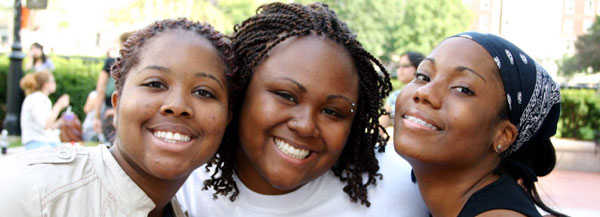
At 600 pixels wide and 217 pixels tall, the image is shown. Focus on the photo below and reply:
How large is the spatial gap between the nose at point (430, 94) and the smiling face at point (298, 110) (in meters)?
0.28

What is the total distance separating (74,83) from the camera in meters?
12.3

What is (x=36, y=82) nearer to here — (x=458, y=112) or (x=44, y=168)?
(x=44, y=168)

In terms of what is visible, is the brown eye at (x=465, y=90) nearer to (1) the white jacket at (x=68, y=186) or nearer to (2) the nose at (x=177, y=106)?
(2) the nose at (x=177, y=106)

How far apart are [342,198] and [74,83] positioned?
11.1 metres

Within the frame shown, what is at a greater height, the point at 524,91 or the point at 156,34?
the point at 156,34

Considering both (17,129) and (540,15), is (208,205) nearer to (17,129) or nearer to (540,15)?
(17,129)

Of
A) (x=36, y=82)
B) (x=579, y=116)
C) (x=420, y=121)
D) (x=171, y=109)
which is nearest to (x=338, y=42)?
(x=420, y=121)

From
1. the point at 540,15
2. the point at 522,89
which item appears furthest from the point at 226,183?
the point at 540,15

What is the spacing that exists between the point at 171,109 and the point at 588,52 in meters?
18.9

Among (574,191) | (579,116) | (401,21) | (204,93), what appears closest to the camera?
(204,93)

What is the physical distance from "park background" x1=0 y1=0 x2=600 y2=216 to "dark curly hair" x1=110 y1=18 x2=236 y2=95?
36cm

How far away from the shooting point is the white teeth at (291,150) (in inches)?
91.7

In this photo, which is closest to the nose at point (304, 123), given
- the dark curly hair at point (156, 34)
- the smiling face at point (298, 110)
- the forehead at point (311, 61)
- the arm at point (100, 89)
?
the smiling face at point (298, 110)

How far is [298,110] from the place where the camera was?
7.55 feet
